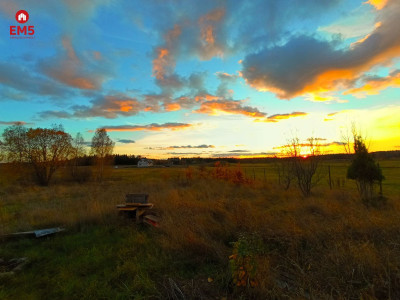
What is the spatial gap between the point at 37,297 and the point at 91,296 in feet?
2.85

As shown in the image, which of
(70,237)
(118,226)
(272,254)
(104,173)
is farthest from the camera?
(104,173)

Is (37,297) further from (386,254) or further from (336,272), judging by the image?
(386,254)

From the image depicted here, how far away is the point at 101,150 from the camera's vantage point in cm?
2969

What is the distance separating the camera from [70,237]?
595cm

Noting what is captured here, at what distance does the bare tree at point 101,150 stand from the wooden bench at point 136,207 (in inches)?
970

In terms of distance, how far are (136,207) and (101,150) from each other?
25.3 m

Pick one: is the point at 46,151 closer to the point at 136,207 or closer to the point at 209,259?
the point at 136,207

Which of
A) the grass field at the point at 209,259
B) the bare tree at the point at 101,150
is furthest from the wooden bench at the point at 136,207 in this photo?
the bare tree at the point at 101,150

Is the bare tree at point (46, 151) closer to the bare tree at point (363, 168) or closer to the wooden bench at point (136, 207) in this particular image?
the wooden bench at point (136, 207)

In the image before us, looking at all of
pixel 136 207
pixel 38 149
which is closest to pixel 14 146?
pixel 38 149

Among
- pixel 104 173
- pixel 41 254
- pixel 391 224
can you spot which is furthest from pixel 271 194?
pixel 104 173

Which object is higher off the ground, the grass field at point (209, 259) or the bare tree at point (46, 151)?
the bare tree at point (46, 151)

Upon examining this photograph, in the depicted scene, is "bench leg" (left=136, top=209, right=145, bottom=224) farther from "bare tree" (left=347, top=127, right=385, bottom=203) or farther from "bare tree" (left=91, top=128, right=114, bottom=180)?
"bare tree" (left=91, top=128, right=114, bottom=180)

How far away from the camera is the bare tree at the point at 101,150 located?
29.5 m
